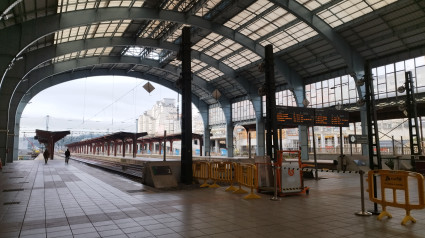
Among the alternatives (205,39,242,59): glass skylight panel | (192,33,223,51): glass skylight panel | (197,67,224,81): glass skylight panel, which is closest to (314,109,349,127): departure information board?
(205,39,242,59): glass skylight panel

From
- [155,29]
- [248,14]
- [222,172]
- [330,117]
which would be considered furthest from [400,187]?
[155,29]

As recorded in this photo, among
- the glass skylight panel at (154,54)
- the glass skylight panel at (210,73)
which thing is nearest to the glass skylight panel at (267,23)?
the glass skylight panel at (210,73)

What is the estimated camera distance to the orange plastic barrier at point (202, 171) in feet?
39.2

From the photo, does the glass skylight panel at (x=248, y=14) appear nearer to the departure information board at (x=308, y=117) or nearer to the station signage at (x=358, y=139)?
the departure information board at (x=308, y=117)

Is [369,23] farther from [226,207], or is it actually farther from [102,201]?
[102,201]

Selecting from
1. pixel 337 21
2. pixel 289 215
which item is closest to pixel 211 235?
pixel 289 215

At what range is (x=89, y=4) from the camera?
2131cm

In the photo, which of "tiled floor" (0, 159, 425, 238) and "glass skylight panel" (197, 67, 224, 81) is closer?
"tiled floor" (0, 159, 425, 238)

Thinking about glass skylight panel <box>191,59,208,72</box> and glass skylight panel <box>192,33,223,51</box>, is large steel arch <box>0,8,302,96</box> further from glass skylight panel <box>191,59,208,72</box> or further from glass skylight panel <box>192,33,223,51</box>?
glass skylight panel <box>191,59,208,72</box>

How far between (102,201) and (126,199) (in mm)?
673

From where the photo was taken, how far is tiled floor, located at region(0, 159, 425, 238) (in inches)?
207

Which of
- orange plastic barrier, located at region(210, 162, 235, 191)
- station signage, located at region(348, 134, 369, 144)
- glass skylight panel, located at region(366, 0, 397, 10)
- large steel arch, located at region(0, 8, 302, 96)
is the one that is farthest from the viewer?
glass skylight panel, located at region(366, 0, 397, 10)

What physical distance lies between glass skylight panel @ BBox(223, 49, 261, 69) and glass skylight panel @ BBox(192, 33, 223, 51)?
11.0 ft

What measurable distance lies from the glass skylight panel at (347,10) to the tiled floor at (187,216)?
17.3 metres
